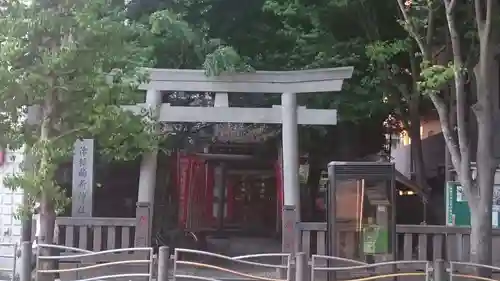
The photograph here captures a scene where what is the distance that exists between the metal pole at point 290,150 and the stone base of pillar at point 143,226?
281 centimetres

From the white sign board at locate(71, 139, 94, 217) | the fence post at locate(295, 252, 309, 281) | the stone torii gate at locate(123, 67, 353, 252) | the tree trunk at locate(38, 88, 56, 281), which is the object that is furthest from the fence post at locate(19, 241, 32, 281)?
the white sign board at locate(71, 139, 94, 217)

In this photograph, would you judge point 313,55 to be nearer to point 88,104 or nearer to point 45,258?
point 88,104

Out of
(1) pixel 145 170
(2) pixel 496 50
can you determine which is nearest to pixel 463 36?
(2) pixel 496 50

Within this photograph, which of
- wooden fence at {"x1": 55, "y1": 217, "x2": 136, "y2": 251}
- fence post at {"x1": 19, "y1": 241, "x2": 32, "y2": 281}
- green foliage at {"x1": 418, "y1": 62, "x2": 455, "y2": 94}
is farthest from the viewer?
wooden fence at {"x1": 55, "y1": 217, "x2": 136, "y2": 251}

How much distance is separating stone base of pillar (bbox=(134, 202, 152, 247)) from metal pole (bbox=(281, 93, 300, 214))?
2.81 m

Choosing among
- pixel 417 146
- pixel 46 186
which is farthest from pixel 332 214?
pixel 417 146

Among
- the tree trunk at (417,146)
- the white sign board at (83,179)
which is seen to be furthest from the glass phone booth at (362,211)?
→ the tree trunk at (417,146)

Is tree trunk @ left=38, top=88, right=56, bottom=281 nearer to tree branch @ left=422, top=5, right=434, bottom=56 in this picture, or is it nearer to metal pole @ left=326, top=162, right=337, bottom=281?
metal pole @ left=326, top=162, right=337, bottom=281

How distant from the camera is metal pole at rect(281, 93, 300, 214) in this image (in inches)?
511

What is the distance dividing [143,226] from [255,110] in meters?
3.32

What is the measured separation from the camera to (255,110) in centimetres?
1327

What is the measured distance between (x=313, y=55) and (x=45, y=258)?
8.34m

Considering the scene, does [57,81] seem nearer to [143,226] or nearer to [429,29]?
[143,226]

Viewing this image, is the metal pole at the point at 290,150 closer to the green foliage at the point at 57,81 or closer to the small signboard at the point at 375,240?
the small signboard at the point at 375,240
